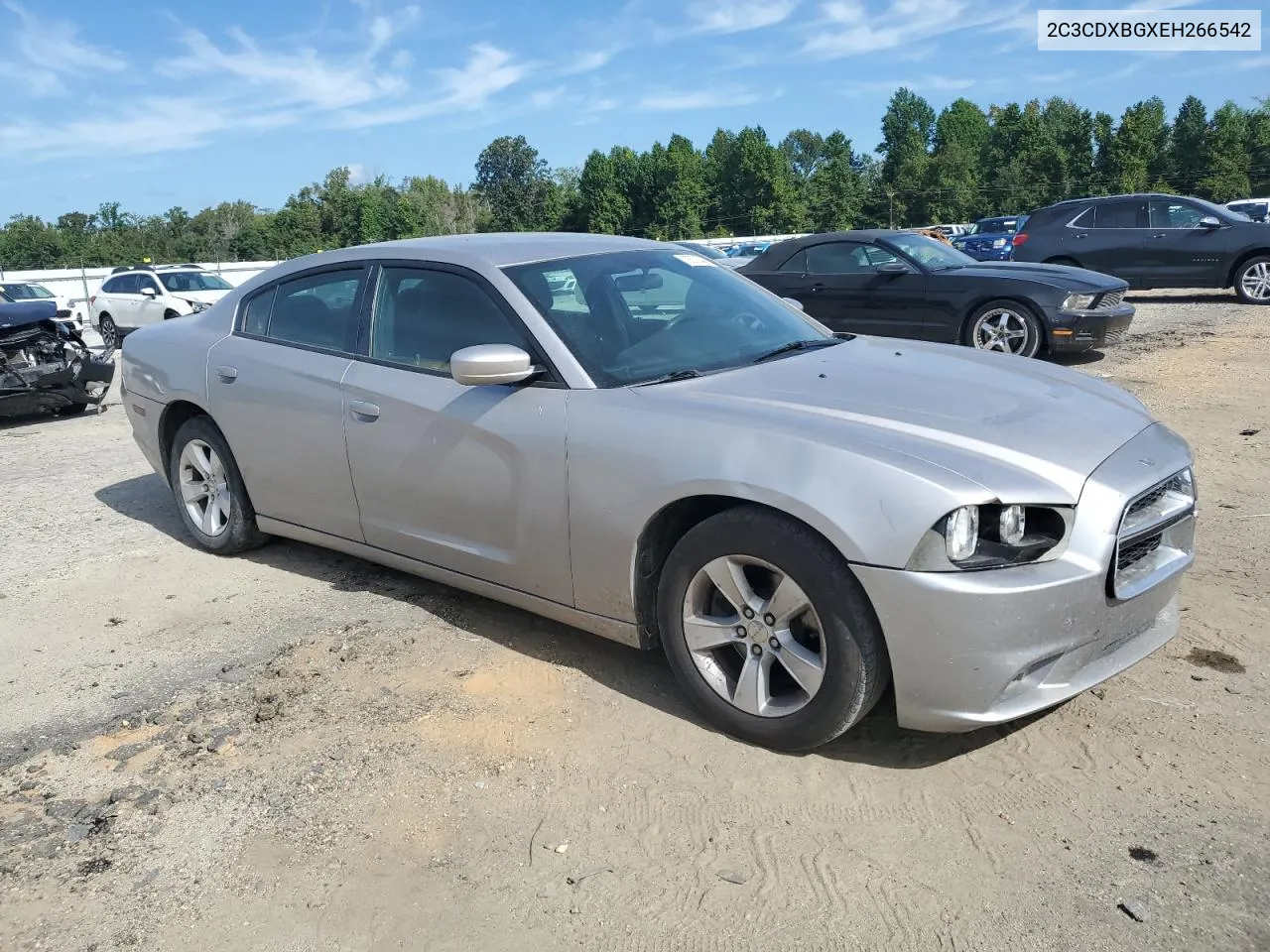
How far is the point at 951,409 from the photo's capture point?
3.22m

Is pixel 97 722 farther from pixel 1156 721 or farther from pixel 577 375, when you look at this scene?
pixel 1156 721

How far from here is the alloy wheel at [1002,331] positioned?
33.7ft

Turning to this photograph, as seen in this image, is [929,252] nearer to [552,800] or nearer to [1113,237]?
[1113,237]

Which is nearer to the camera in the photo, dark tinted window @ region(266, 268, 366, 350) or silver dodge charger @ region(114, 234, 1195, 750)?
silver dodge charger @ region(114, 234, 1195, 750)

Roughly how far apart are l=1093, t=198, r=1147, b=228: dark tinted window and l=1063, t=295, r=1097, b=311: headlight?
21.0 feet

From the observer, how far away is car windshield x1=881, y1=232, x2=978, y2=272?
35.9 ft

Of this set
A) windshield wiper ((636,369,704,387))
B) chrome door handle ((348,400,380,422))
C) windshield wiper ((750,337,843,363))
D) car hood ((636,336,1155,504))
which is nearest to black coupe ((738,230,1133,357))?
windshield wiper ((750,337,843,363))

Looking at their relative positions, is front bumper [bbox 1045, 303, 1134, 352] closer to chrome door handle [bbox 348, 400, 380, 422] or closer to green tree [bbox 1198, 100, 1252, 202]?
chrome door handle [bbox 348, 400, 380, 422]

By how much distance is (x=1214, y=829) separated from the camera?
268 centimetres

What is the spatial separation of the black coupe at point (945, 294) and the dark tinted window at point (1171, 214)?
18.0 ft

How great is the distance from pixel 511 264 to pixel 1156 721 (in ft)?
9.29

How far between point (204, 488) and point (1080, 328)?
8342 millimetres

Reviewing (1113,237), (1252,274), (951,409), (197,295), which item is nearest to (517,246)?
(951,409)

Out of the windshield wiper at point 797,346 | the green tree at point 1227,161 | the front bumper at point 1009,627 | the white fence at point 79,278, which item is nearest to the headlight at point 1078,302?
the windshield wiper at point 797,346
